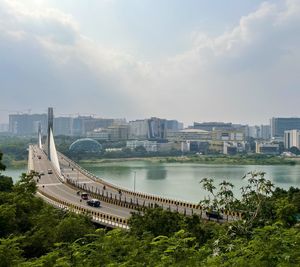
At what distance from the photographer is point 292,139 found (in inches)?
3501

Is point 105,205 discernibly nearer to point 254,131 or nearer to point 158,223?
point 158,223

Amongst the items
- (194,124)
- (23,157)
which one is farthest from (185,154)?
(194,124)

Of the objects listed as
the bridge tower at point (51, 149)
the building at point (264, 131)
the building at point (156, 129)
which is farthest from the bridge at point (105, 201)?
the building at point (264, 131)

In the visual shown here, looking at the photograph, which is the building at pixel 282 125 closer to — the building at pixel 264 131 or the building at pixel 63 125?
the building at pixel 264 131

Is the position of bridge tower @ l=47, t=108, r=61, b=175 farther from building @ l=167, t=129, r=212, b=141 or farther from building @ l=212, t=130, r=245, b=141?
building @ l=167, t=129, r=212, b=141

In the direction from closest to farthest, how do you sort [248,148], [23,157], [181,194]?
[181,194] < [23,157] < [248,148]

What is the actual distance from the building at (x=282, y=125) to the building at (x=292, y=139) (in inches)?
993

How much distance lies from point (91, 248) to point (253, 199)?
3.58 metres

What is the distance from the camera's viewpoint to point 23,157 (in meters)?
60.6

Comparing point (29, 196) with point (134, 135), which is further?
point (134, 135)

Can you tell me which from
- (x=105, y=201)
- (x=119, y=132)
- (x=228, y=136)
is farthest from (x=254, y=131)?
(x=105, y=201)

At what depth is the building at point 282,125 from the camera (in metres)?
116

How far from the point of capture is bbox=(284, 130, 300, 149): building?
86.8 meters

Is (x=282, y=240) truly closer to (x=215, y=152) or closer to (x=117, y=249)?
(x=117, y=249)
